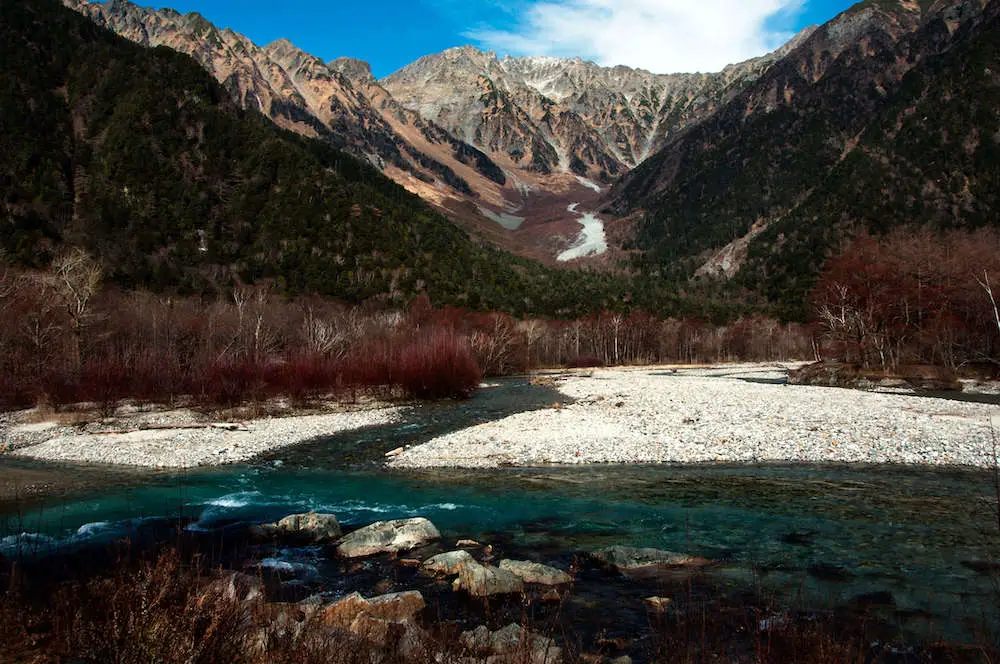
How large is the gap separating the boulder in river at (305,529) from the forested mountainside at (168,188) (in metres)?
79.1

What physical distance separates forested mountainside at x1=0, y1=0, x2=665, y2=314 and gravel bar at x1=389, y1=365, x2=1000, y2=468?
72.8 meters

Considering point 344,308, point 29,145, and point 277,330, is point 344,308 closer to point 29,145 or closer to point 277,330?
point 277,330

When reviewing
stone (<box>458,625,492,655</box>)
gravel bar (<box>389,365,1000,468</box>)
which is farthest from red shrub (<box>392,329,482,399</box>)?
stone (<box>458,625,492,655</box>)

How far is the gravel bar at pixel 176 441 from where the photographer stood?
2333cm

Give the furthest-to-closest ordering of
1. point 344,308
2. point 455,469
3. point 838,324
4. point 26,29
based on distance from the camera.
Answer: point 26,29
point 344,308
point 838,324
point 455,469

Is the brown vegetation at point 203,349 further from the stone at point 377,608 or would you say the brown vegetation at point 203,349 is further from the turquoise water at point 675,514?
the stone at point 377,608

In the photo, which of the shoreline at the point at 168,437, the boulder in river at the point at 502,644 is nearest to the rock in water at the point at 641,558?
the boulder in river at the point at 502,644

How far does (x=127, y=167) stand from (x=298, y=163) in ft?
98.8

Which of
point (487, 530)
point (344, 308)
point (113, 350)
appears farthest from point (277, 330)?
point (487, 530)

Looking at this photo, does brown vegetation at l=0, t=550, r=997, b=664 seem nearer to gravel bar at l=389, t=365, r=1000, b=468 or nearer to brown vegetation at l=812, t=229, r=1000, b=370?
gravel bar at l=389, t=365, r=1000, b=468

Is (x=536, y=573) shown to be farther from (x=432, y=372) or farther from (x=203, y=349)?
(x=203, y=349)

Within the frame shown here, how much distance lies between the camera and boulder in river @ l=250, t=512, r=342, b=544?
13109mm

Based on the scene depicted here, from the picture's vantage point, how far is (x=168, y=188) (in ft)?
323

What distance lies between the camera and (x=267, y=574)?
10492mm
